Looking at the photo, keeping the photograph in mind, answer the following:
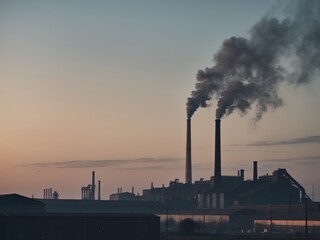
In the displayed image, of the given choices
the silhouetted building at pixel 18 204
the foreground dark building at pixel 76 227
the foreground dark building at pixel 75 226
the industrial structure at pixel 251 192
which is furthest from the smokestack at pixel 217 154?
the foreground dark building at pixel 76 227

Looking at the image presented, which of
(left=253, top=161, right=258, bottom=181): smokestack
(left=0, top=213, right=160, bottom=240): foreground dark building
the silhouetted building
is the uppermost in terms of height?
(left=253, top=161, right=258, bottom=181): smokestack

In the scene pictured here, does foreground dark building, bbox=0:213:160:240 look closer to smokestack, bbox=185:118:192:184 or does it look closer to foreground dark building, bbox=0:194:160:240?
foreground dark building, bbox=0:194:160:240

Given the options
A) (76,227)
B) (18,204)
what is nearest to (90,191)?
(18,204)

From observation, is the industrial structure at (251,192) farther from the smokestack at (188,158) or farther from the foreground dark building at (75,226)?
the foreground dark building at (75,226)

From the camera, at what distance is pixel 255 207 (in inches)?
4026

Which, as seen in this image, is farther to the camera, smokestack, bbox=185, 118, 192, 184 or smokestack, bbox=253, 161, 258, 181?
smokestack, bbox=253, 161, 258, 181

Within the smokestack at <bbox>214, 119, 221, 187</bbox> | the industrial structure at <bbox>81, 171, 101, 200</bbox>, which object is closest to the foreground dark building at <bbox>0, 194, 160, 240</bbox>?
the smokestack at <bbox>214, 119, 221, 187</bbox>

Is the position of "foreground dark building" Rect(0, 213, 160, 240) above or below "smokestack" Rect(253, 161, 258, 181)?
below

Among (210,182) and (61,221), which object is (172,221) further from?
(61,221)

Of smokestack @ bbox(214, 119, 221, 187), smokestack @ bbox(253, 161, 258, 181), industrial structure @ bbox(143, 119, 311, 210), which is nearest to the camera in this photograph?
smokestack @ bbox(214, 119, 221, 187)

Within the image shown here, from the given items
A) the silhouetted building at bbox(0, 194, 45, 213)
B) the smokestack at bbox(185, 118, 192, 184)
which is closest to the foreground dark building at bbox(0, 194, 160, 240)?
the silhouetted building at bbox(0, 194, 45, 213)

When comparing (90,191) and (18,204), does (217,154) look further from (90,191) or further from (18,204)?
(90,191)

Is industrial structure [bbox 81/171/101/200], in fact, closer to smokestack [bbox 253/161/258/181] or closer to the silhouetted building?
smokestack [bbox 253/161/258/181]

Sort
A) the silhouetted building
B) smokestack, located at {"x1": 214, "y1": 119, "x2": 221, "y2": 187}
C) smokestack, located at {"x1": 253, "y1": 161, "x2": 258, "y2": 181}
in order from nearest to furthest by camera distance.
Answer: the silhouetted building → smokestack, located at {"x1": 214, "y1": 119, "x2": 221, "y2": 187} → smokestack, located at {"x1": 253, "y1": 161, "x2": 258, "y2": 181}
